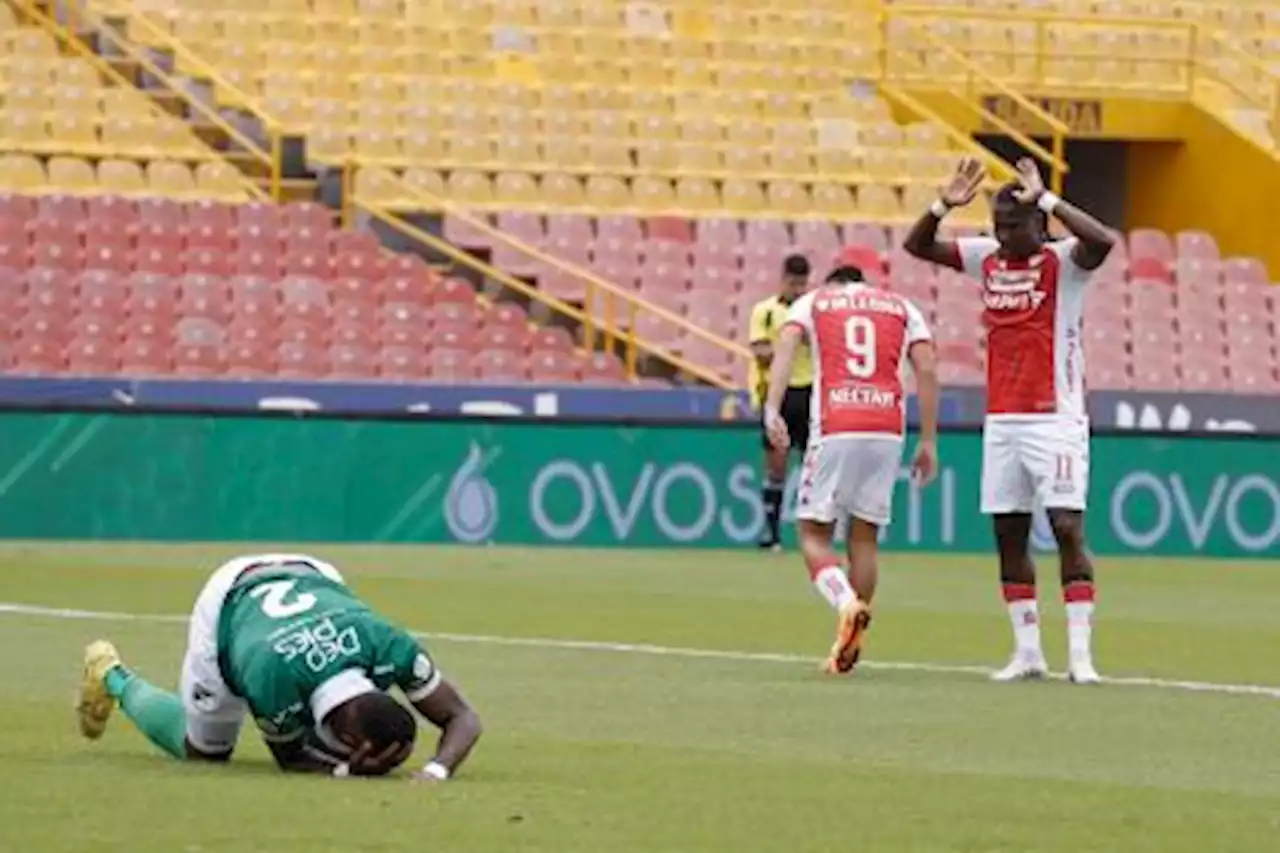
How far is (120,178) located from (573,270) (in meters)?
4.23

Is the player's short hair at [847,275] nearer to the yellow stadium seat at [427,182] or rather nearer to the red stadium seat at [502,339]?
the red stadium seat at [502,339]

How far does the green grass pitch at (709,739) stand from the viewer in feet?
34.1

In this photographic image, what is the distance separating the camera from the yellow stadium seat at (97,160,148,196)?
3475cm

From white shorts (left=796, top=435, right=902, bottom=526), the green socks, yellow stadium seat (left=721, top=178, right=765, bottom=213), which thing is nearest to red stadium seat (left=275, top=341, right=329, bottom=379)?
yellow stadium seat (left=721, top=178, right=765, bottom=213)

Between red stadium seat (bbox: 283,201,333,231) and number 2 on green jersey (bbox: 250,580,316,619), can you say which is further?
red stadium seat (bbox: 283,201,333,231)

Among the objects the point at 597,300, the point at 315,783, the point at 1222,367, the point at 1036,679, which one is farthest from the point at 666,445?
the point at 315,783

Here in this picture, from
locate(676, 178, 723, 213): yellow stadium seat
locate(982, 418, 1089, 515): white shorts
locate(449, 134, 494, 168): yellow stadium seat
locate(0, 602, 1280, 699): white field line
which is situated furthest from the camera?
locate(676, 178, 723, 213): yellow stadium seat

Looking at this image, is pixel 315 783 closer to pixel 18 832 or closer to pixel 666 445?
pixel 18 832

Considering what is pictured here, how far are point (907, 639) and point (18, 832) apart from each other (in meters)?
10.4

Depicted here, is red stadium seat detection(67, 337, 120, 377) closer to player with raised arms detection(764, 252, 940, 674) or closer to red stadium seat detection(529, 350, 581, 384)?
red stadium seat detection(529, 350, 581, 384)

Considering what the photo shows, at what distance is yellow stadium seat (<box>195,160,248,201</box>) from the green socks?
23.1 meters

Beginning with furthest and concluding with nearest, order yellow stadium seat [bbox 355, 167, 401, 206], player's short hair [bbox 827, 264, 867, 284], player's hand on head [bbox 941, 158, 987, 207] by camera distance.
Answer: yellow stadium seat [bbox 355, 167, 401, 206] → player's short hair [bbox 827, 264, 867, 284] → player's hand on head [bbox 941, 158, 987, 207]

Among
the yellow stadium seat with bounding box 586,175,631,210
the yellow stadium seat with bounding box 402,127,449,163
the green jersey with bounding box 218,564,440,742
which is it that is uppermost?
the green jersey with bounding box 218,564,440,742

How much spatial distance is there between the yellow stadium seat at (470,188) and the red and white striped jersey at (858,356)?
728 inches
